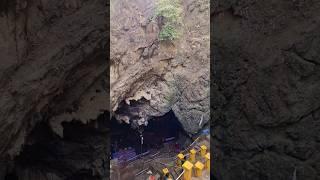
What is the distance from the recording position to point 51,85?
1.91 meters

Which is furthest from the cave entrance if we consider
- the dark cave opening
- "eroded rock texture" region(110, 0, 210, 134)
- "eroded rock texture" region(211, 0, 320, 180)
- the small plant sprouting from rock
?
"eroded rock texture" region(211, 0, 320, 180)

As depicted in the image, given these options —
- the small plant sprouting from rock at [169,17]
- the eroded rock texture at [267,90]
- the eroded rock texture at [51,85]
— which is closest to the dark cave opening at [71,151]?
the eroded rock texture at [51,85]

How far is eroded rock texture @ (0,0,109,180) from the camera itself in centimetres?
163

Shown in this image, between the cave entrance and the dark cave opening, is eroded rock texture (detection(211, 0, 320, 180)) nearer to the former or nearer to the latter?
the dark cave opening

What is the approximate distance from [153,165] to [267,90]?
620cm

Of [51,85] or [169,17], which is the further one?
[169,17]

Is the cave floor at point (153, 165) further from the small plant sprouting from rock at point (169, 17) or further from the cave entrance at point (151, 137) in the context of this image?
the small plant sprouting from rock at point (169, 17)

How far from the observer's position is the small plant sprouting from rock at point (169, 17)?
684cm

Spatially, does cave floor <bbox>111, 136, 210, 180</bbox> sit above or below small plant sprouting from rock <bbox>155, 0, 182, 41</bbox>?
below

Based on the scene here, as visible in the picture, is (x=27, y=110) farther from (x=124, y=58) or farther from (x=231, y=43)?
(x=124, y=58)

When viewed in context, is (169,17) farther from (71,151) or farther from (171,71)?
(71,151)

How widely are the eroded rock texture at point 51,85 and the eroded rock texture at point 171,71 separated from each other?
4192 mm

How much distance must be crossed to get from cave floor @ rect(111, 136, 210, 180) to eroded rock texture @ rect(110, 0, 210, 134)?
735mm

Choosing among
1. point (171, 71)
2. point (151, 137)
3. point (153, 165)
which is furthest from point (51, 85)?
point (151, 137)
